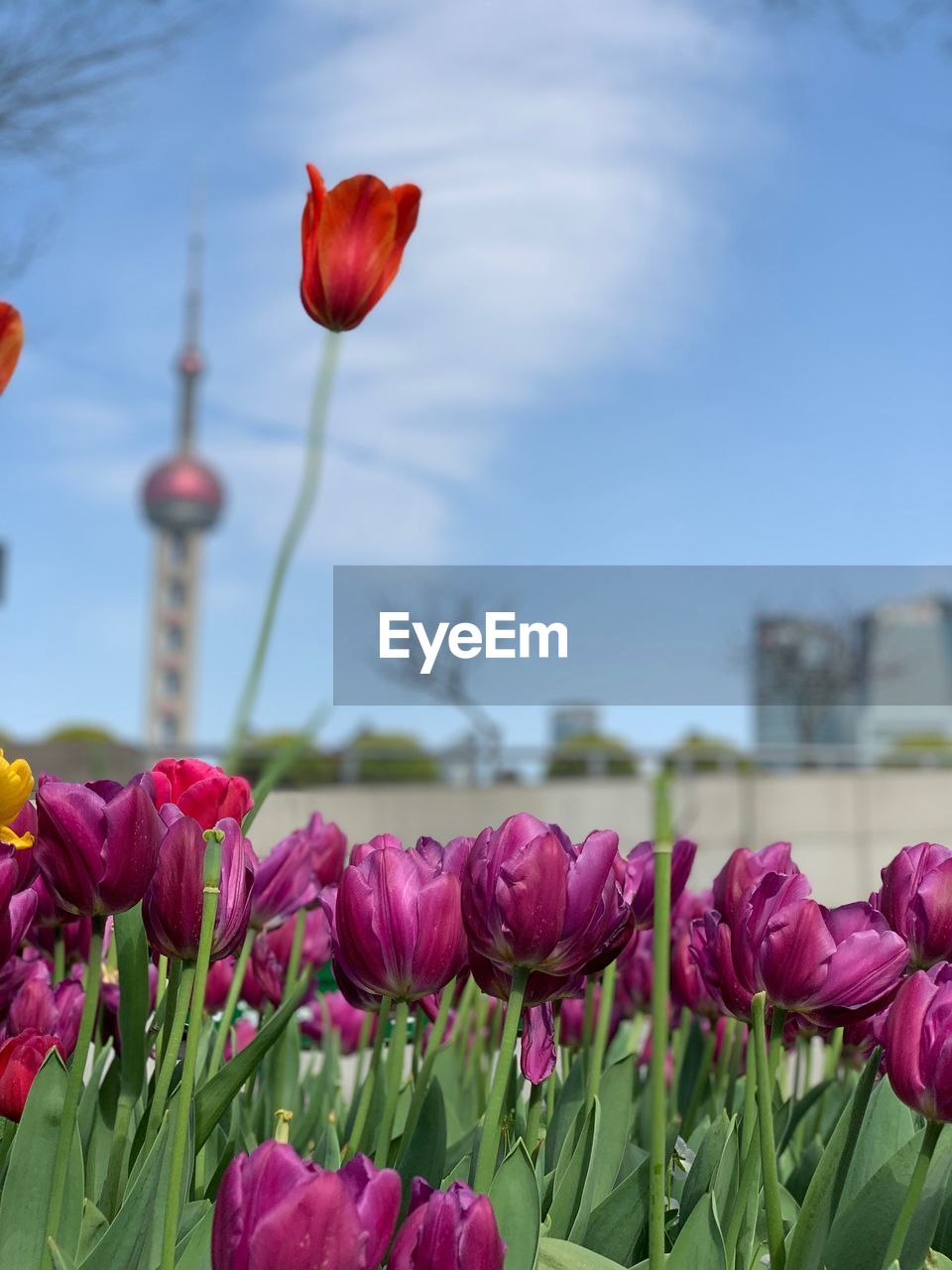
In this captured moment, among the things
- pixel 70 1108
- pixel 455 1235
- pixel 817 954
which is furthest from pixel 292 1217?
pixel 817 954

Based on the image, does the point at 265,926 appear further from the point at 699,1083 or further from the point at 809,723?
the point at 809,723

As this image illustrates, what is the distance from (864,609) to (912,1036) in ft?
81.7

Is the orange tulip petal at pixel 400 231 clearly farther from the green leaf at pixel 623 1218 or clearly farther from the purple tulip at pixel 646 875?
the green leaf at pixel 623 1218

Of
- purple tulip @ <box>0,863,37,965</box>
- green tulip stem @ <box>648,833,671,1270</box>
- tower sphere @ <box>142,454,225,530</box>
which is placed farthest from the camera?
tower sphere @ <box>142,454,225,530</box>

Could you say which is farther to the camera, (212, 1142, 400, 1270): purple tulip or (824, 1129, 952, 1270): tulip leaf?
(824, 1129, 952, 1270): tulip leaf

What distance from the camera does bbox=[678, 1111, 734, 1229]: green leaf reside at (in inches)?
33.4

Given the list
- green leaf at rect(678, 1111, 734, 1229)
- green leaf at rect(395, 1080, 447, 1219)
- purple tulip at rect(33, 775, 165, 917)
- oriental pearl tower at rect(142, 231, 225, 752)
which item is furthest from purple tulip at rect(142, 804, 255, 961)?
oriental pearl tower at rect(142, 231, 225, 752)

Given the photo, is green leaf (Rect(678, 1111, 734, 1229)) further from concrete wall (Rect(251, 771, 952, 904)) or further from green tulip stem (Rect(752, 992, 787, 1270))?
concrete wall (Rect(251, 771, 952, 904))

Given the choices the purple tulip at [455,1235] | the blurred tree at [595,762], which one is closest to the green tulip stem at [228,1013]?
the purple tulip at [455,1235]

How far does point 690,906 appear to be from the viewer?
1406 millimetres

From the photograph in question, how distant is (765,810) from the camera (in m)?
14.3

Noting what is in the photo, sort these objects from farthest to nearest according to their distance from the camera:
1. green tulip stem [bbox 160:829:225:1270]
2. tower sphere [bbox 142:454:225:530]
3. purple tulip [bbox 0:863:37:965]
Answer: tower sphere [bbox 142:454:225:530], purple tulip [bbox 0:863:37:965], green tulip stem [bbox 160:829:225:1270]

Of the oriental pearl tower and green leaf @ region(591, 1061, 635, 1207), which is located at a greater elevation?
the oriental pearl tower

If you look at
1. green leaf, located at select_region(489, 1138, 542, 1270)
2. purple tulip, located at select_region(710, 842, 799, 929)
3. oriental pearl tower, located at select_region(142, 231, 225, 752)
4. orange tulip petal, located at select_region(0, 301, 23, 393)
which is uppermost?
oriental pearl tower, located at select_region(142, 231, 225, 752)
